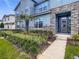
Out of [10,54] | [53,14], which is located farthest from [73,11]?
[10,54]

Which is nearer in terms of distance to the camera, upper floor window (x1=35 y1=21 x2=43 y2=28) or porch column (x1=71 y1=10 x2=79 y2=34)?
porch column (x1=71 y1=10 x2=79 y2=34)

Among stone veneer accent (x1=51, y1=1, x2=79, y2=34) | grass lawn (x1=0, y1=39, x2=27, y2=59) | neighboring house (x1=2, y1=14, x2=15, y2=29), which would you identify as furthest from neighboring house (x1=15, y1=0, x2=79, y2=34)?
neighboring house (x1=2, y1=14, x2=15, y2=29)

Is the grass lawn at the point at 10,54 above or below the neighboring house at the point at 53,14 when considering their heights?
below

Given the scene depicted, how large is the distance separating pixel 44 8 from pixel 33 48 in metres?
16.5

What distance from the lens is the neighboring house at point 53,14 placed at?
62.9 ft

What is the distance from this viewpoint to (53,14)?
74.2 feet

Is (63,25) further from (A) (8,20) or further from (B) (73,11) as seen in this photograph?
(A) (8,20)

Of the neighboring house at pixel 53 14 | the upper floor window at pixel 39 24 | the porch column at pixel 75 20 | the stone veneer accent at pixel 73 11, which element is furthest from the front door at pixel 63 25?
the porch column at pixel 75 20

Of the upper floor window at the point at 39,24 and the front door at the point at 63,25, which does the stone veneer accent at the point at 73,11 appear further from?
the upper floor window at the point at 39,24

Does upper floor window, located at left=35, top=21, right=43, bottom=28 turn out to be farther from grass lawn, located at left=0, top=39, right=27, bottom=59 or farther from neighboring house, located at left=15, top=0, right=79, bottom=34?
grass lawn, located at left=0, top=39, right=27, bottom=59

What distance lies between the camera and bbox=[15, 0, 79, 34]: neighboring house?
19.2m

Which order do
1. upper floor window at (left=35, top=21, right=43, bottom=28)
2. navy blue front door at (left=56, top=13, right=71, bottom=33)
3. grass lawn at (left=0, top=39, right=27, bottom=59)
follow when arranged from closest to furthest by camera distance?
grass lawn at (left=0, top=39, right=27, bottom=59)
navy blue front door at (left=56, top=13, right=71, bottom=33)
upper floor window at (left=35, top=21, right=43, bottom=28)

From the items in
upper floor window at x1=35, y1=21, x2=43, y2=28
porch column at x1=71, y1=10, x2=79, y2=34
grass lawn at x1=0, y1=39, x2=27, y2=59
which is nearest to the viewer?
grass lawn at x1=0, y1=39, x2=27, y2=59

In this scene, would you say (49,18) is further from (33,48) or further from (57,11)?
(33,48)
